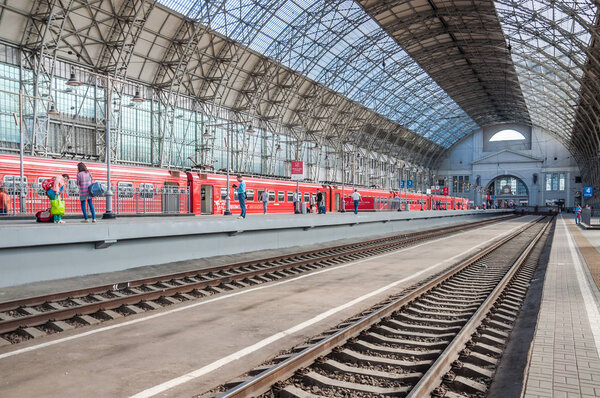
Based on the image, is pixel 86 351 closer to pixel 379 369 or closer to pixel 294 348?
pixel 294 348

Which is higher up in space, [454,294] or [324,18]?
[324,18]

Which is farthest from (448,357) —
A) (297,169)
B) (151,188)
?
(297,169)

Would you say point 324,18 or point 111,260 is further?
point 324,18

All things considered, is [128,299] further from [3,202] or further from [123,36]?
[123,36]

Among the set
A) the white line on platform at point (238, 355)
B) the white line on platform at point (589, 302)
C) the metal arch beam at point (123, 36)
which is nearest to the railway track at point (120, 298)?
the white line on platform at point (238, 355)

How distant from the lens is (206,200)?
31.8 meters

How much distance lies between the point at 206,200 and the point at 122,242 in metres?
17.6

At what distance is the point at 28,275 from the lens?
11.8m

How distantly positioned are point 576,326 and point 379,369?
357 cm

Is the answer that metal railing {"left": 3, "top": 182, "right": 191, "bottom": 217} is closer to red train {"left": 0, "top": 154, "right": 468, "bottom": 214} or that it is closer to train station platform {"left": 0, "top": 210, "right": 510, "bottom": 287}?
red train {"left": 0, "top": 154, "right": 468, "bottom": 214}

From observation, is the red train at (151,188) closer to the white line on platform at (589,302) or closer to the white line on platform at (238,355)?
the white line on platform at (238,355)

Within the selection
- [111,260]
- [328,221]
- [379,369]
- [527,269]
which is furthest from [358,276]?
[328,221]

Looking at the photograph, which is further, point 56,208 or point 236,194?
point 236,194

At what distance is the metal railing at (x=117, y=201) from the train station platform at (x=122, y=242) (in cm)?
188
